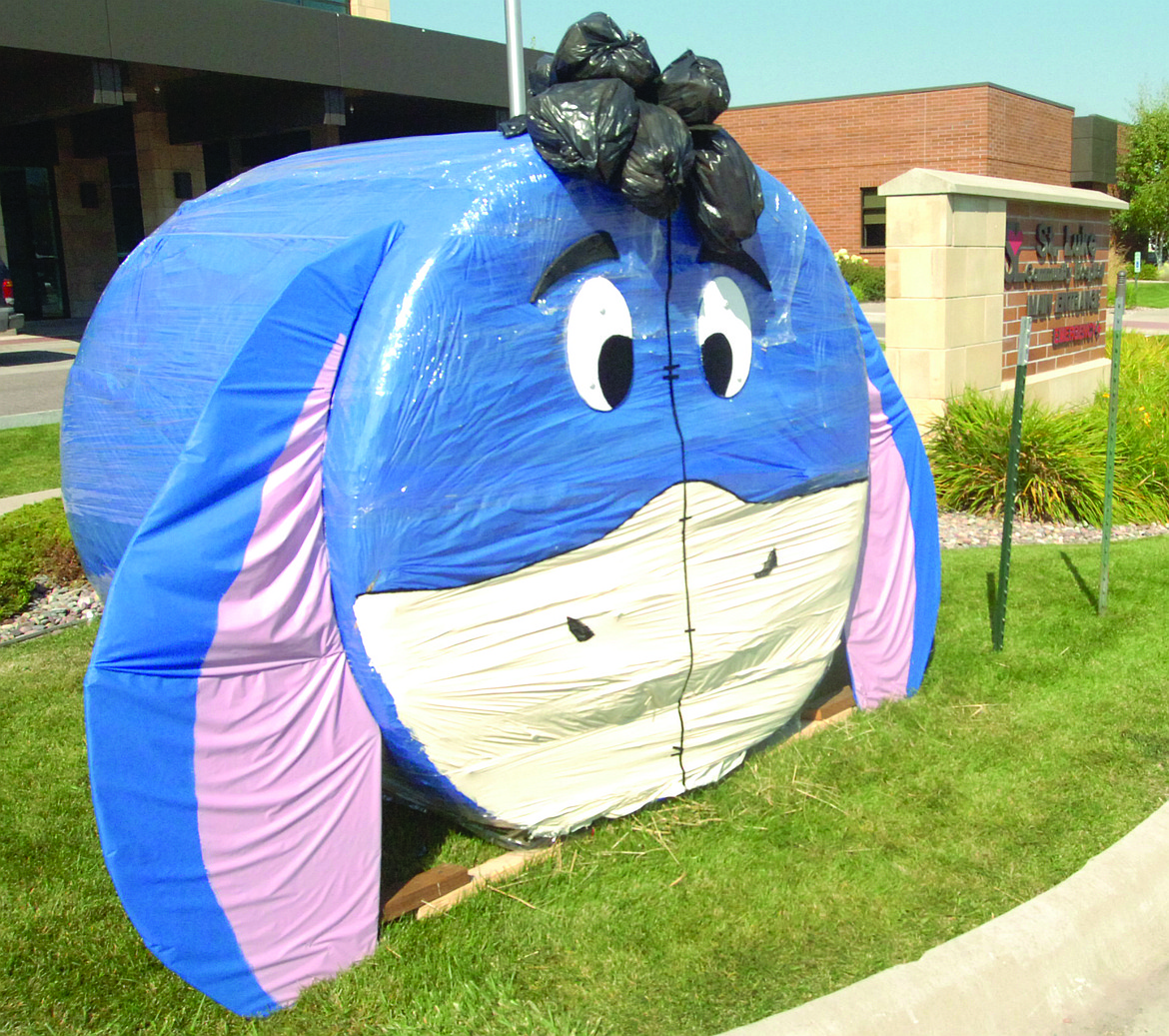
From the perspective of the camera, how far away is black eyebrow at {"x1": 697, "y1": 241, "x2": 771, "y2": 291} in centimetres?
357

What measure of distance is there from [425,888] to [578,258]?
177cm

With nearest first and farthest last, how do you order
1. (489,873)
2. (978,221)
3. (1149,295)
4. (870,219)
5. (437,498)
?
1. (437,498)
2. (489,873)
3. (978,221)
4. (870,219)
5. (1149,295)

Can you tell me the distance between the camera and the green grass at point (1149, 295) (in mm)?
30873

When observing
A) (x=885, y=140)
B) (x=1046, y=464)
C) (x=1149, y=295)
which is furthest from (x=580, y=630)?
(x=1149, y=295)

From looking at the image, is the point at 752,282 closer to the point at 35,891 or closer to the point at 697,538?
the point at 697,538

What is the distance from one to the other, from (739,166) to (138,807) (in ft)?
7.48

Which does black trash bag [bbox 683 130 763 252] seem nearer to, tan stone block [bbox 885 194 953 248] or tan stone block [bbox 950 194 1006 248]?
tan stone block [bbox 885 194 953 248]

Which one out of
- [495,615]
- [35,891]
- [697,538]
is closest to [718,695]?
[697,538]

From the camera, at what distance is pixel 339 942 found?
3131 mm

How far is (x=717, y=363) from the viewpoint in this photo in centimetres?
365

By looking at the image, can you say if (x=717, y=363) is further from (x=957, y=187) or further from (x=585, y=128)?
(x=957, y=187)

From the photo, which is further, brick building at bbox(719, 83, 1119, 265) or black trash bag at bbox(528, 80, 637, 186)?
brick building at bbox(719, 83, 1119, 265)

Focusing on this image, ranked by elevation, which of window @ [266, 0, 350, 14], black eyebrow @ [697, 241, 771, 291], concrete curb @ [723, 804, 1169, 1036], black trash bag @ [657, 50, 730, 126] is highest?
window @ [266, 0, 350, 14]

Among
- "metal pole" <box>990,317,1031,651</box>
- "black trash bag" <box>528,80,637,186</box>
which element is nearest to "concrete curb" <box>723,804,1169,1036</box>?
"metal pole" <box>990,317,1031,651</box>
